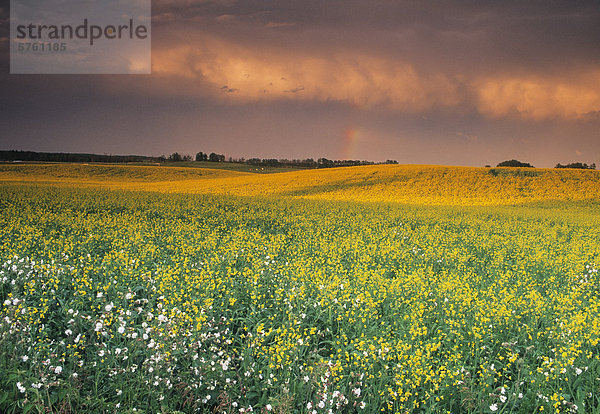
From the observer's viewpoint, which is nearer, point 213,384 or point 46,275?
point 213,384

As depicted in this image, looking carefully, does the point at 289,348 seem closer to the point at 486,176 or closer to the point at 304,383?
the point at 304,383

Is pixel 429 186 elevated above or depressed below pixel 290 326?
above

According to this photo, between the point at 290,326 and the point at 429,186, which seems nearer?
the point at 290,326

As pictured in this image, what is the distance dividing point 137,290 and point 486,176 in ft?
156

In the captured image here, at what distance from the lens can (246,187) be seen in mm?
43906

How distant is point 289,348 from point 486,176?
157 ft

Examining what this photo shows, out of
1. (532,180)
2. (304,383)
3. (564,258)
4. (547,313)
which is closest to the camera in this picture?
(304,383)

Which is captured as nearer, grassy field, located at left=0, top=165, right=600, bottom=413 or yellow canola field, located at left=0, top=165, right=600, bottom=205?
grassy field, located at left=0, top=165, right=600, bottom=413

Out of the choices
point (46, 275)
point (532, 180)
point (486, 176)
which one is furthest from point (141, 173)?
point (46, 275)

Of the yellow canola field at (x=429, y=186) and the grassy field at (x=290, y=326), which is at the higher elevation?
the yellow canola field at (x=429, y=186)

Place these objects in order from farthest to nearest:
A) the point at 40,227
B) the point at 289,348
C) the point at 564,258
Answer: the point at 40,227 → the point at 564,258 → the point at 289,348

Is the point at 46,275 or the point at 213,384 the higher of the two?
the point at 46,275

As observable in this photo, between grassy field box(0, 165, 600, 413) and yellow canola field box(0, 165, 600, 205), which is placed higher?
yellow canola field box(0, 165, 600, 205)

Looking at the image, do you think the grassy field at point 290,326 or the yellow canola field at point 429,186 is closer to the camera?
the grassy field at point 290,326
